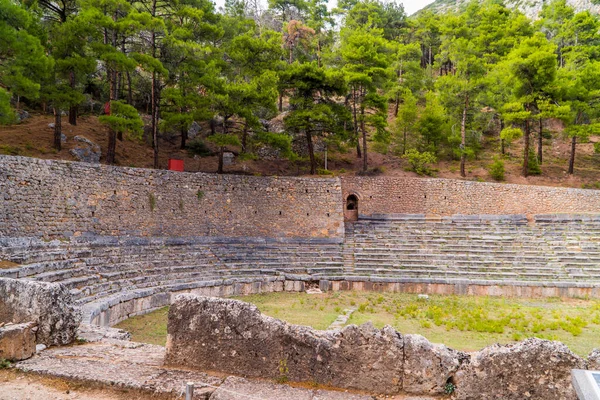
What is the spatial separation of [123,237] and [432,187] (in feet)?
49.8

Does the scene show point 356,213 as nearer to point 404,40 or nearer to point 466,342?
point 466,342

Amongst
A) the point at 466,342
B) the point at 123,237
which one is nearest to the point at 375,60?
the point at 123,237

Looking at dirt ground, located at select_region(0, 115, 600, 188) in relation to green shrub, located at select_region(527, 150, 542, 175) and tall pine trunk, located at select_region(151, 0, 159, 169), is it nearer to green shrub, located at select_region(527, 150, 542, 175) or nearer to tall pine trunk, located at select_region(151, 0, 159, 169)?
green shrub, located at select_region(527, 150, 542, 175)

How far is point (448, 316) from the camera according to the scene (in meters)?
10.2

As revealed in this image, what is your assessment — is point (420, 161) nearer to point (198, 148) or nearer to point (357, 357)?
point (198, 148)

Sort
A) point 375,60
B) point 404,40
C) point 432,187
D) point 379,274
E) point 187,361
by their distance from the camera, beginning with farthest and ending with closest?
point 404,40
point 375,60
point 432,187
point 379,274
point 187,361

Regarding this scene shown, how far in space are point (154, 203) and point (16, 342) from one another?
11563 millimetres

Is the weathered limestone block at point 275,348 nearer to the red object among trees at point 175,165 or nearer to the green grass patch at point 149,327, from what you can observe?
the green grass patch at point 149,327

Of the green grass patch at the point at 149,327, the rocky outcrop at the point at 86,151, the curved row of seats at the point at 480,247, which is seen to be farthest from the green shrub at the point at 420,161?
the green grass patch at the point at 149,327

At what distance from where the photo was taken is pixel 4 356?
3.33 metres

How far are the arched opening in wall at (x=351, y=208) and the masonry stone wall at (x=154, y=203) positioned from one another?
195 cm

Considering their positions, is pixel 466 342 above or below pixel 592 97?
below

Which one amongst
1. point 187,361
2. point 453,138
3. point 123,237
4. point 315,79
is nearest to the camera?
point 187,361

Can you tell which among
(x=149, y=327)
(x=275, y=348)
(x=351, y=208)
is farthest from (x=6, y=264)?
(x=351, y=208)
